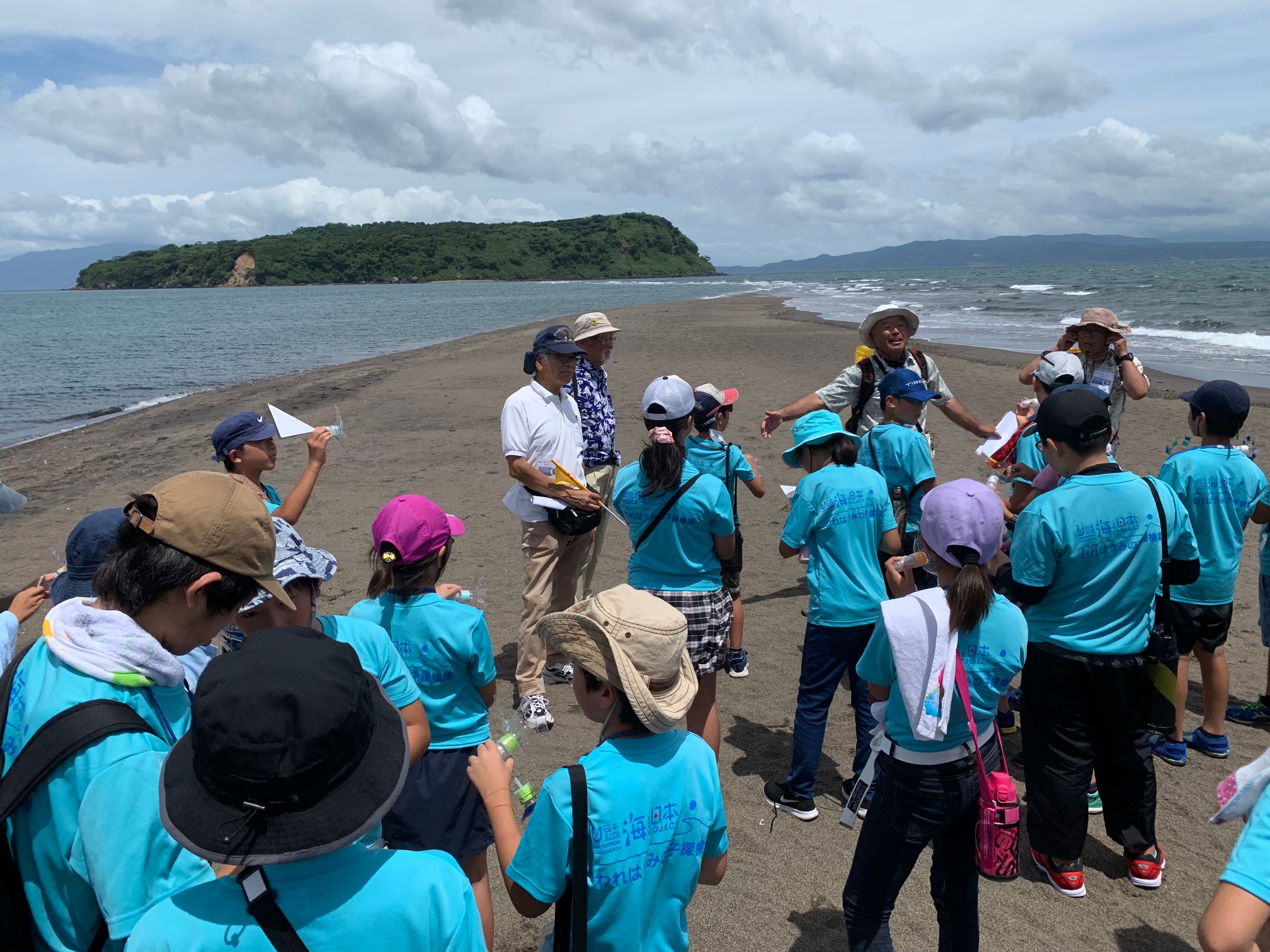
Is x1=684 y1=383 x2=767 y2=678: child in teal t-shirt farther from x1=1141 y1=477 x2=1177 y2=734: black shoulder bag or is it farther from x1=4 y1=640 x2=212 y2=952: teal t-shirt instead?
x1=4 y1=640 x2=212 y2=952: teal t-shirt

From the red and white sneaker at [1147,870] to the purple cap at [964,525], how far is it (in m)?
1.93

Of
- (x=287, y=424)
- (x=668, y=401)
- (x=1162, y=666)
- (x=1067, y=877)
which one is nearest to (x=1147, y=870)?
(x=1067, y=877)

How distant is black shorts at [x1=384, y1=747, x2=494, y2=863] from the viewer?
2852 mm

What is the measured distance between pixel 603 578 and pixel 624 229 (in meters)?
170

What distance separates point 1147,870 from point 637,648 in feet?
10.1

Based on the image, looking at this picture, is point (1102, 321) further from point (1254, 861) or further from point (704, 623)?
point (1254, 861)

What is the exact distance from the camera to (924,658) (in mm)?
2660

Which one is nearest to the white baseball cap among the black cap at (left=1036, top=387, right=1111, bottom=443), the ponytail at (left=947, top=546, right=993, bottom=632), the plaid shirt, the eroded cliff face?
the plaid shirt

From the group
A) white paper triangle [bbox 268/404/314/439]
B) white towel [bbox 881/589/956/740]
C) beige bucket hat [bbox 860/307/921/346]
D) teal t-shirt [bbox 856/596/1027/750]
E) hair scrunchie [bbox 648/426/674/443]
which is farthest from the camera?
beige bucket hat [bbox 860/307/921/346]

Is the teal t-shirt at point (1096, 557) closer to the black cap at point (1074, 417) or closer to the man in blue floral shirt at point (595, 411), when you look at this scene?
the black cap at point (1074, 417)

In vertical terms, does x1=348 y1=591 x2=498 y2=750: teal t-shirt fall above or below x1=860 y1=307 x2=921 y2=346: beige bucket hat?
below

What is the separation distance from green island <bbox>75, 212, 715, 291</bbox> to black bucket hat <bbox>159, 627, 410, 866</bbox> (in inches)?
5254

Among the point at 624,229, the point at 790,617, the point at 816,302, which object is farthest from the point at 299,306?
the point at 624,229

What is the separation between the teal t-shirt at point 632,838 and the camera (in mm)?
1905
